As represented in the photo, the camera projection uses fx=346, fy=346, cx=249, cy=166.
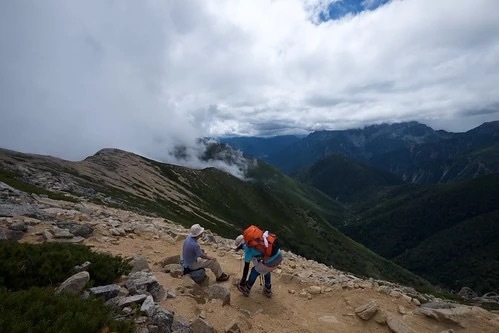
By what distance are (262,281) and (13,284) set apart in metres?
9.42

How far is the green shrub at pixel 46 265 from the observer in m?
10.1

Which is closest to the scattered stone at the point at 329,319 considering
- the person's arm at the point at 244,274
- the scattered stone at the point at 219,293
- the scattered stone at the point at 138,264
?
the person's arm at the point at 244,274

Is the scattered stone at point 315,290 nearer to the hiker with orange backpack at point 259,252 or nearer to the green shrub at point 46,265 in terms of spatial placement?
the hiker with orange backpack at point 259,252

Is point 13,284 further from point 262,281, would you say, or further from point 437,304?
point 437,304

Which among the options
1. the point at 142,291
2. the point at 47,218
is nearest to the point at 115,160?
the point at 47,218

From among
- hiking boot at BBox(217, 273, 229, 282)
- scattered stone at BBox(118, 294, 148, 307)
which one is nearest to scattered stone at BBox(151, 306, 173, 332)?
scattered stone at BBox(118, 294, 148, 307)

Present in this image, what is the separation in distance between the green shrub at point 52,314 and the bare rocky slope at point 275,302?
1.16m

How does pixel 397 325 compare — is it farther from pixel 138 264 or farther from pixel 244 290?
pixel 138 264

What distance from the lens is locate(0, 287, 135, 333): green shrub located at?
6.83 meters

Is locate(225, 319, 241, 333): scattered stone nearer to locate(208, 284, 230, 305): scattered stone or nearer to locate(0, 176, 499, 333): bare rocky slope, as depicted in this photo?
locate(0, 176, 499, 333): bare rocky slope

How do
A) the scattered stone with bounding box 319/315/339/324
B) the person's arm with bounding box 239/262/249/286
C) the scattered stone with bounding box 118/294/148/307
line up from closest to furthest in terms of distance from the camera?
the scattered stone with bounding box 118/294/148/307, the scattered stone with bounding box 319/315/339/324, the person's arm with bounding box 239/262/249/286

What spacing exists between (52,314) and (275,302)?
29.3 ft

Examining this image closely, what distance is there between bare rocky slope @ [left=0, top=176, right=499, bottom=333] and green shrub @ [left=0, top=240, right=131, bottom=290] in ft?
6.69

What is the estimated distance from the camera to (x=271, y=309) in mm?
13594
